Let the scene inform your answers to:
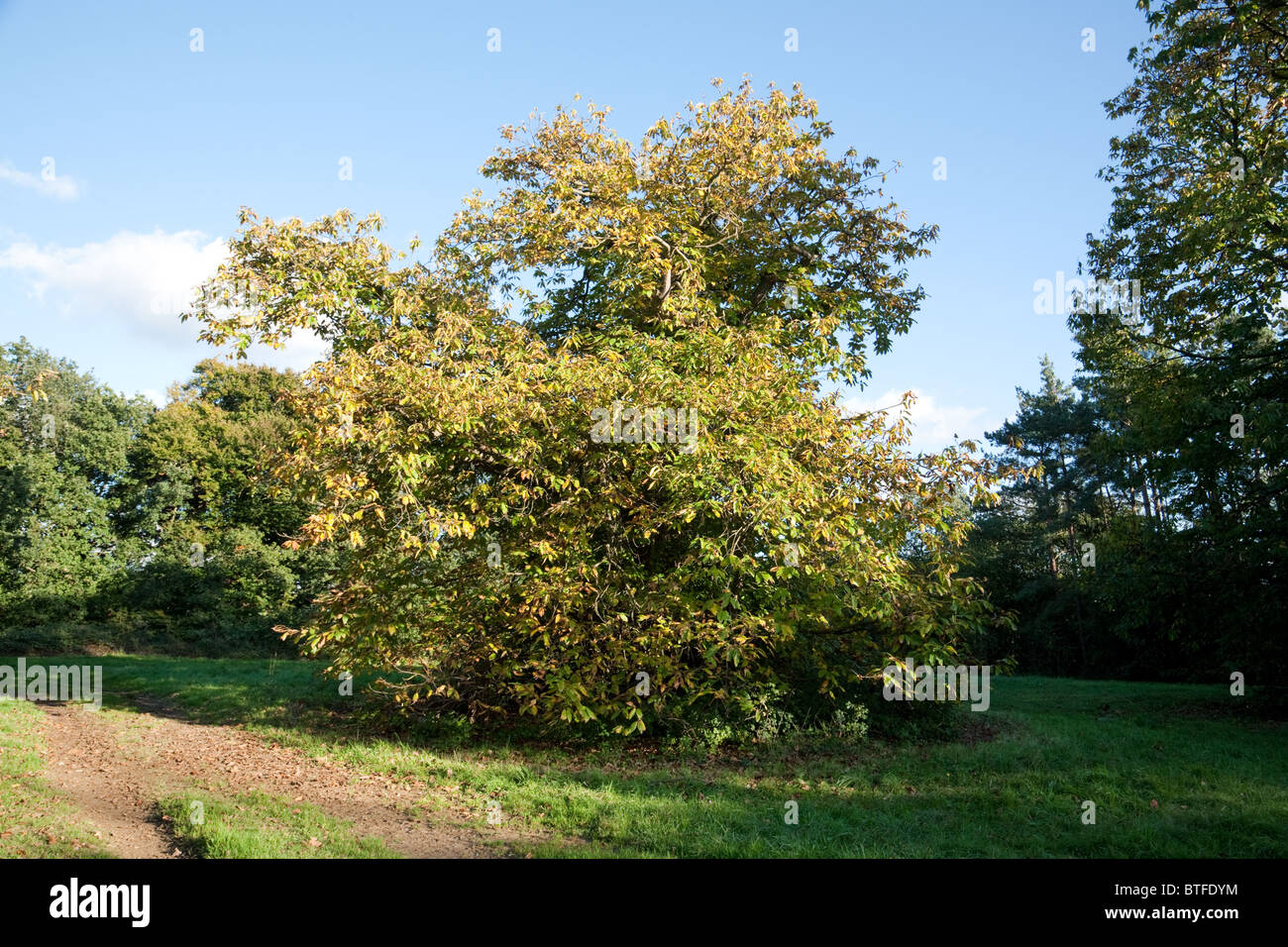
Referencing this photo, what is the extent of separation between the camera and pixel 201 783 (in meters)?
8.66

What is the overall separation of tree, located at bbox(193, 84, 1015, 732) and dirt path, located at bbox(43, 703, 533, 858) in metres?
1.80

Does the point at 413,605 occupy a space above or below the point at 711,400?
below

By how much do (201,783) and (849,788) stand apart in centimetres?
726

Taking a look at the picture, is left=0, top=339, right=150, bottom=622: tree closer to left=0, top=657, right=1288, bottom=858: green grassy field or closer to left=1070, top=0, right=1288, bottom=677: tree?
left=0, top=657, right=1288, bottom=858: green grassy field

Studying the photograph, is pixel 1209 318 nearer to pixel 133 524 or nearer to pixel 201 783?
pixel 201 783

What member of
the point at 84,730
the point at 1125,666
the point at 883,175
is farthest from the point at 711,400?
the point at 1125,666

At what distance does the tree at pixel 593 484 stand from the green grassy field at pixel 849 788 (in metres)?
1.01

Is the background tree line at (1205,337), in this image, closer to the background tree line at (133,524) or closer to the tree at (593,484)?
the tree at (593,484)

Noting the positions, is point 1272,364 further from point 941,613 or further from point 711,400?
point 711,400

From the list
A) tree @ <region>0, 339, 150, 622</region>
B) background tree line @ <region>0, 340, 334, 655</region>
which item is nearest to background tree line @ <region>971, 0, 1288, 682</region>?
background tree line @ <region>0, 340, 334, 655</region>

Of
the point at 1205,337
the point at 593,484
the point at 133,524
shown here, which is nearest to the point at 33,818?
the point at 593,484

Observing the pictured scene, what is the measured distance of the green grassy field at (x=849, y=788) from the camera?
6.61 m

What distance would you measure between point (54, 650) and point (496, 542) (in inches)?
973
